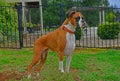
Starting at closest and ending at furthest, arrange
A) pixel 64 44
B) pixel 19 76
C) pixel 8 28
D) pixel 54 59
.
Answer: pixel 64 44 → pixel 19 76 → pixel 54 59 → pixel 8 28

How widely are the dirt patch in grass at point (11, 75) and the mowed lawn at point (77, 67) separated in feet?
0.08

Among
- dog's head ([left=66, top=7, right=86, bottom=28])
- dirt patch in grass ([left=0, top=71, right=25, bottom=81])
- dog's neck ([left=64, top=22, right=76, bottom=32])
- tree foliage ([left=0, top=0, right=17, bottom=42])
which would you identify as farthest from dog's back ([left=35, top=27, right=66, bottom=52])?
tree foliage ([left=0, top=0, right=17, bottom=42])

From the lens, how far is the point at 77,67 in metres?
7.59

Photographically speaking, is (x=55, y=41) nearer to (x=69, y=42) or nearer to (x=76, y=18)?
(x=69, y=42)

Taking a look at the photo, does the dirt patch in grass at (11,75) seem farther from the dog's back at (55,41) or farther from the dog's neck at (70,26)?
the dog's neck at (70,26)

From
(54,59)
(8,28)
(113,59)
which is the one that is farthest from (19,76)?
(8,28)

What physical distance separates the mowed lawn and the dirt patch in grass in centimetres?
2

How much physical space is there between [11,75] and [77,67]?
68.6 inches

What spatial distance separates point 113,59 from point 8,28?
6444mm

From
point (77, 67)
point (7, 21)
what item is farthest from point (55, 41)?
point (7, 21)

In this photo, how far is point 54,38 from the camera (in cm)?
606

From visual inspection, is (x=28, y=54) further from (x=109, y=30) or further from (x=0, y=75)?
(x=109, y=30)

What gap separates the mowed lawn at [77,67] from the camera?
6.20 meters

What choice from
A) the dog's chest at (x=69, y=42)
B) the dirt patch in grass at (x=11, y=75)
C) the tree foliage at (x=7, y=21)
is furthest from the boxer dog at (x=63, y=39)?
the tree foliage at (x=7, y=21)
